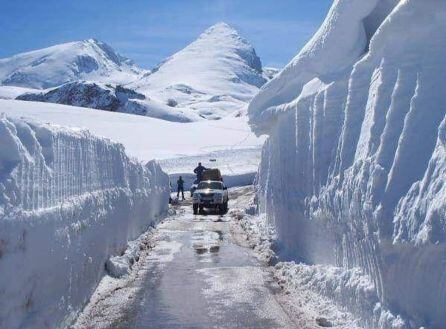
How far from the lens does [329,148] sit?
37.2 ft

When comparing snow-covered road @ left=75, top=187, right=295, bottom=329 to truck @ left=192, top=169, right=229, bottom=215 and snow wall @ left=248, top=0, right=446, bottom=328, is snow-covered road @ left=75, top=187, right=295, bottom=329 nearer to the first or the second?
snow wall @ left=248, top=0, right=446, bottom=328

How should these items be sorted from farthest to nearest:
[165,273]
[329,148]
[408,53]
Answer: [165,273] → [329,148] → [408,53]

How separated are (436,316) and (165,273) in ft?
24.8

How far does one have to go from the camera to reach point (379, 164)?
7.83 metres

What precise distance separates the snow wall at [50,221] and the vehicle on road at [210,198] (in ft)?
52.7

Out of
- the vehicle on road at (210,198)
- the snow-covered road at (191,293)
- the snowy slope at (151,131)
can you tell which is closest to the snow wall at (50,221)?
the snow-covered road at (191,293)

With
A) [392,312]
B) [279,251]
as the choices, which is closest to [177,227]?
[279,251]

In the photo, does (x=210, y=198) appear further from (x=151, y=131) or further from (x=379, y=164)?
(x=151, y=131)

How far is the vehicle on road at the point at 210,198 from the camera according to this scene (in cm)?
2927

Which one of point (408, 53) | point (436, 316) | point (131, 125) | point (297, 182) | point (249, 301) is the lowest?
point (249, 301)

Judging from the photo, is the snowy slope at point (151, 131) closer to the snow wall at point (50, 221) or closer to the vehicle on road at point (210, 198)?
the vehicle on road at point (210, 198)

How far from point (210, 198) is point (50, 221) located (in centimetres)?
2181

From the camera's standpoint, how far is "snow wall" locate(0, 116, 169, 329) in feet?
20.6

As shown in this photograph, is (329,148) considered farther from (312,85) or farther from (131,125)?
(131,125)
